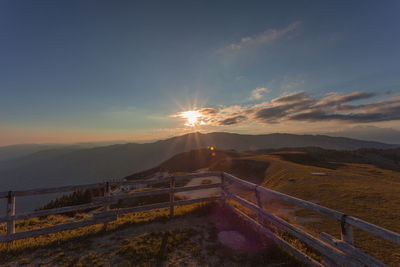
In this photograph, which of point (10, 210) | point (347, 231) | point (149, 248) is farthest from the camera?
point (10, 210)

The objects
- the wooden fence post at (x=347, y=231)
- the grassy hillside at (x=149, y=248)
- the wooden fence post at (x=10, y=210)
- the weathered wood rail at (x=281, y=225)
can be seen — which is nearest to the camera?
the weathered wood rail at (x=281, y=225)

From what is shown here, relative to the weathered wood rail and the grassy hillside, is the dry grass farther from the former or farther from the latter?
the grassy hillside

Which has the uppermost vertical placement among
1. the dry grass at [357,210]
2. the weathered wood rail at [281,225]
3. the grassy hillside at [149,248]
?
the weathered wood rail at [281,225]

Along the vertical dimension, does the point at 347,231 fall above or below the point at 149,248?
above

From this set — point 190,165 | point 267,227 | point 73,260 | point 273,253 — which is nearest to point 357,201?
point 267,227

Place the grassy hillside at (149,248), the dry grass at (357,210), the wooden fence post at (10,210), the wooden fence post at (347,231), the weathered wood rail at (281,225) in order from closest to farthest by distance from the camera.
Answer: the weathered wood rail at (281,225) → the wooden fence post at (347,231) → the grassy hillside at (149,248) → the wooden fence post at (10,210) → the dry grass at (357,210)

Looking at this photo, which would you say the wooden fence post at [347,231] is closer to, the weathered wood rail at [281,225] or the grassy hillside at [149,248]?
the weathered wood rail at [281,225]

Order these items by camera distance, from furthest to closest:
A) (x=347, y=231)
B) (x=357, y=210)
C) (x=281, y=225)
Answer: (x=357, y=210) → (x=281, y=225) → (x=347, y=231)

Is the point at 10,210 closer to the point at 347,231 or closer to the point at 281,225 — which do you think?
the point at 281,225

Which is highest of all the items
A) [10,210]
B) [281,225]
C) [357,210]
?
[10,210]

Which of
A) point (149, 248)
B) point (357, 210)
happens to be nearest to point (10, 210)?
point (149, 248)

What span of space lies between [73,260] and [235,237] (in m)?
5.30

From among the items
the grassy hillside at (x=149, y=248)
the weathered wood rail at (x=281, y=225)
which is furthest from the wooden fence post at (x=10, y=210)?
the grassy hillside at (x=149, y=248)

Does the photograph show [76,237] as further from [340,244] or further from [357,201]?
[357,201]
